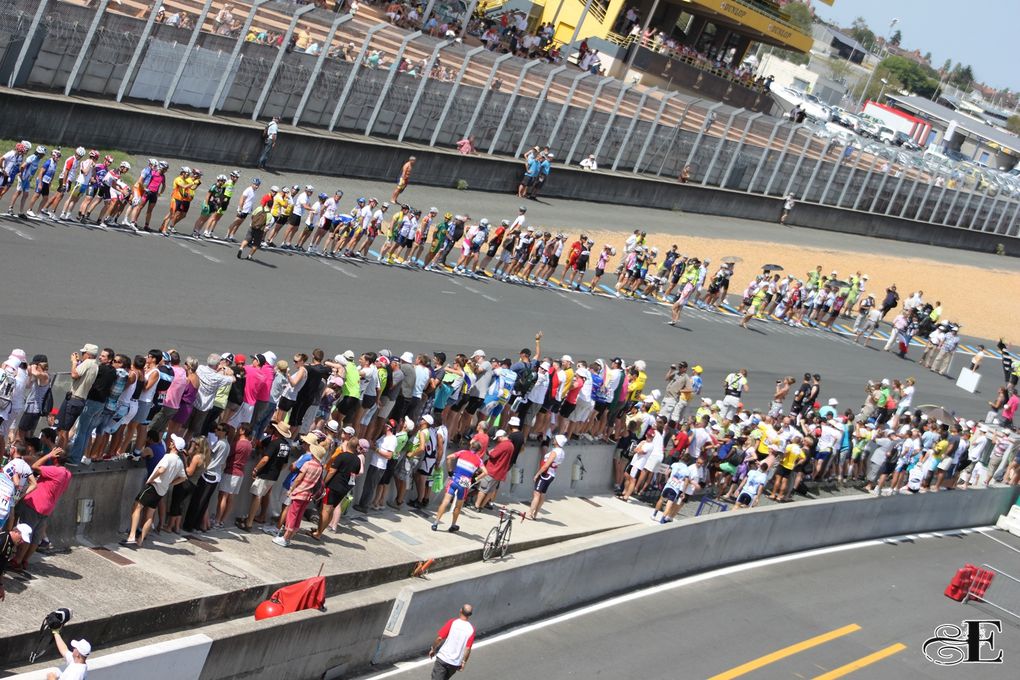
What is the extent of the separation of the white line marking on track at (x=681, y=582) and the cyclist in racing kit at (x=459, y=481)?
1686 mm

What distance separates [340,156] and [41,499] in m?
20.1

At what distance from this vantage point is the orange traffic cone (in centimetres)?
2309

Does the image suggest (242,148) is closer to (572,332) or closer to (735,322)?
(572,332)

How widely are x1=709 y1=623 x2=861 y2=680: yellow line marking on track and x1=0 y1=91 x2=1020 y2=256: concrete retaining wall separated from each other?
52.6 feet

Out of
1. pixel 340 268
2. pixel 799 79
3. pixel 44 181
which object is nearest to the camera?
pixel 44 181

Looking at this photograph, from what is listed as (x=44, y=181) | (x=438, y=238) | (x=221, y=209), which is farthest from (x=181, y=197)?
(x=438, y=238)

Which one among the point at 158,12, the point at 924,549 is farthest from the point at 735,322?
the point at 158,12

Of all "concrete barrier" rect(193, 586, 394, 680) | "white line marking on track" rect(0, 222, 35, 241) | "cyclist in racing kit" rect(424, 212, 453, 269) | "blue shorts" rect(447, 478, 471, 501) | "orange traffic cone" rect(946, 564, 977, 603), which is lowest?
"concrete barrier" rect(193, 586, 394, 680)

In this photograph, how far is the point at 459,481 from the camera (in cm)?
1766

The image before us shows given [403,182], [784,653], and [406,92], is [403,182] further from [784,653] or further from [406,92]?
[784,653]

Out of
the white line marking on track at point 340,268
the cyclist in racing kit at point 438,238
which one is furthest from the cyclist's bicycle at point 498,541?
the cyclist in racing kit at point 438,238

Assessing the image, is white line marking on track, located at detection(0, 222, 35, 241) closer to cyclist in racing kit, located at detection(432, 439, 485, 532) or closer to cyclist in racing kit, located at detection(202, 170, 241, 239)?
cyclist in racing kit, located at detection(202, 170, 241, 239)

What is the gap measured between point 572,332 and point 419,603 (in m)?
12.5

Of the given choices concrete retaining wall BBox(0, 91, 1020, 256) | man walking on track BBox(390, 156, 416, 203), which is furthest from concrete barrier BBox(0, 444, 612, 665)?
man walking on track BBox(390, 156, 416, 203)
